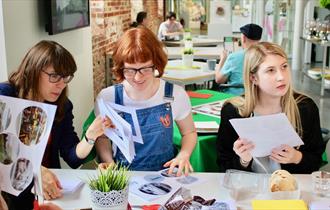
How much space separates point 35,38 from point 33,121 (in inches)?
73.5

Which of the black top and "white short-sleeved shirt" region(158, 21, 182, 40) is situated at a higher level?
"white short-sleeved shirt" region(158, 21, 182, 40)

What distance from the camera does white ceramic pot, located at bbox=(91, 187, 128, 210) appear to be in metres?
1.36

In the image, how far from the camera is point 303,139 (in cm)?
216

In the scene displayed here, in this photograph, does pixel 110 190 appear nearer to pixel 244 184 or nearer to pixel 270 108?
pixel 244 184

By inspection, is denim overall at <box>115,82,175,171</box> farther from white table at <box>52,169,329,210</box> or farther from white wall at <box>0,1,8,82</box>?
white wall at <box>0,1,8,82</box>

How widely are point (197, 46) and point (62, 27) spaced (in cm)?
417

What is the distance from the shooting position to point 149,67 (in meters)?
2.03

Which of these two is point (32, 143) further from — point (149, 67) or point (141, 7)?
point (141, 7)

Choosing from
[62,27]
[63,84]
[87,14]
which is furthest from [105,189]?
[87,14]

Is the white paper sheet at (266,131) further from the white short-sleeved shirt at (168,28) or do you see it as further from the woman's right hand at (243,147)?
the white short-sleeved shirt at (168,28)

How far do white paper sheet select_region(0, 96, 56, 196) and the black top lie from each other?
109cm

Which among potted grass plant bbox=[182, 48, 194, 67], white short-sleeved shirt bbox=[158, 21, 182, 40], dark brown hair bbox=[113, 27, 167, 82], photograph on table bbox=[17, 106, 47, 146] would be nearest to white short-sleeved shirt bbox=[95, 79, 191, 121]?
dark brown hair bbox=[113, 27, 167, 82]

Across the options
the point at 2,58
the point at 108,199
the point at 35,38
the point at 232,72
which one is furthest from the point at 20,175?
the point at 232,72

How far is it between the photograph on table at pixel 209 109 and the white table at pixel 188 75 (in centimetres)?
98
